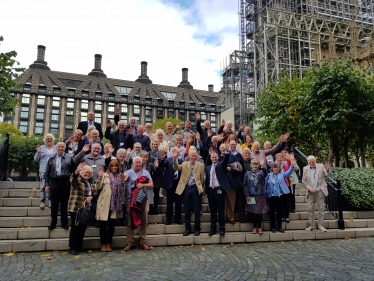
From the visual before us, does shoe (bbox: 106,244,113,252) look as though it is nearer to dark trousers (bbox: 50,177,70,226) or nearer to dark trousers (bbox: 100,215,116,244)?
dark trousers (bbox: 100,215,116,244)

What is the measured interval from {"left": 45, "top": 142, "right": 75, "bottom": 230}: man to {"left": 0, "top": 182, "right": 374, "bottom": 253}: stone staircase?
0.32 metres

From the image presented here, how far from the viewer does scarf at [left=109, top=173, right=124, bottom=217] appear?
6.19 meters

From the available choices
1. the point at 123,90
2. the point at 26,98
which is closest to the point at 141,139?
the point at 26,98

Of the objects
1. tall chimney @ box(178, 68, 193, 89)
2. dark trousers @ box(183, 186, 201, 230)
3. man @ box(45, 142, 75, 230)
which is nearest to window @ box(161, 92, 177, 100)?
tall chimney @ box(178, 68, 193, 89)

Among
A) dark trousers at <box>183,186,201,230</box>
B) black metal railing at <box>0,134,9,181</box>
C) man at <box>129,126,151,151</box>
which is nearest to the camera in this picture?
dark trousers at <box>183,186,201,230</box>

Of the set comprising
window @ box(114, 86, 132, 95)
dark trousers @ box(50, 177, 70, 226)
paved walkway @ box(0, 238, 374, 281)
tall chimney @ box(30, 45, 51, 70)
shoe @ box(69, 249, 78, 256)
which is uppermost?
tall chimney @ box(30, 45, 51, 70)

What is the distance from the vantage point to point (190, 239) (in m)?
6.89

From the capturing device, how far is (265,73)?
3816 centimetres

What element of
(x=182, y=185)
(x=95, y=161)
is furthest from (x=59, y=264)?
(x=182, y=185)

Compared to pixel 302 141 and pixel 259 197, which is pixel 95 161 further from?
pixel 302 141

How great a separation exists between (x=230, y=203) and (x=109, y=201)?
10.3ft

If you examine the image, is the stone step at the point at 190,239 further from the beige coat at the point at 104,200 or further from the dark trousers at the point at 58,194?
the beige coat at the point at 104,200

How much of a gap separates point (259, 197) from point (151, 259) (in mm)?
3179

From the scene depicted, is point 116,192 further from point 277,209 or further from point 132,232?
point 277,209
